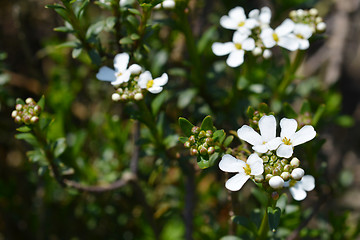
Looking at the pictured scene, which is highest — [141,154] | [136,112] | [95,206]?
[136,112]

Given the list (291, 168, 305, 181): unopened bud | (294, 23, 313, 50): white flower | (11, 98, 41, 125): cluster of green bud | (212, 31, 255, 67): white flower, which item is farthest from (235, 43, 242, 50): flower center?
(11, 98, 41, 125): cluster of green bud

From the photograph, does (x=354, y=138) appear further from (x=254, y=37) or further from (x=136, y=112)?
(x=136, y=112)

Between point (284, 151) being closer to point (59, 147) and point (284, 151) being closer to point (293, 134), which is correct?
point (293, 134)

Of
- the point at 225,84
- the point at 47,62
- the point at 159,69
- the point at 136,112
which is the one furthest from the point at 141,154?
the point at 47,62

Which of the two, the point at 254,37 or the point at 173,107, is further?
the point at 173,107

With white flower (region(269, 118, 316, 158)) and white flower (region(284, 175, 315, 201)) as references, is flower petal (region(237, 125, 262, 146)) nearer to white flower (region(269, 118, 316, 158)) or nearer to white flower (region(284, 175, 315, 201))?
white flower (region(269, 118, 316, 158))

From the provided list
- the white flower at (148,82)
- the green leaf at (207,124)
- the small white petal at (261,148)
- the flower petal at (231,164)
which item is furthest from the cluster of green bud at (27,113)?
the small white petal at (261,148)
